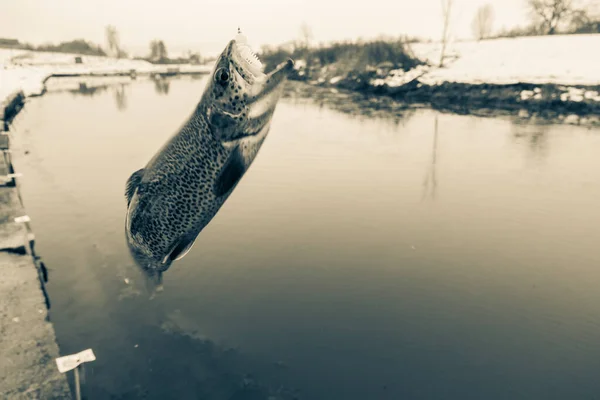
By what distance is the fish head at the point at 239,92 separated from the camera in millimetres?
2289

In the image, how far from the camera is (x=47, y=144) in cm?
2458

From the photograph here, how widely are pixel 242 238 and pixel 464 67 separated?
50.7 metres

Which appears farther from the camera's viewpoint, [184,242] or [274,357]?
[274,357]

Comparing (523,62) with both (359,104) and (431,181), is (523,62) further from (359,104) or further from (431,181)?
(431,181)

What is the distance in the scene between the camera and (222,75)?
231 cm

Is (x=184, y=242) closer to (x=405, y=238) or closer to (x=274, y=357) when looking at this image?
(x=274, y=357)

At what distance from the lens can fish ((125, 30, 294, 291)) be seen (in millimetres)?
2312

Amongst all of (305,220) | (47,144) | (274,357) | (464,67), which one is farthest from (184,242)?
(464,67)

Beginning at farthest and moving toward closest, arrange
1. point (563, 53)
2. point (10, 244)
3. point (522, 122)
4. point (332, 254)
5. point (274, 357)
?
point (563, 53), point (522, 122), point (332, 254), point (10, 244), point (274, 357)

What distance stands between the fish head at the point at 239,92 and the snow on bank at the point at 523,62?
43.4 m

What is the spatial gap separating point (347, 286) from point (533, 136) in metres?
21.3

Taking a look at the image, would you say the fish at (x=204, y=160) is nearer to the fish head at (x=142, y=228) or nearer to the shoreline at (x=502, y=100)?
the fish head at (x=142, y=228)

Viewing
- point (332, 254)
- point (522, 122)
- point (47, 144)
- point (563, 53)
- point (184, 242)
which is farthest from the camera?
point (563, 53)

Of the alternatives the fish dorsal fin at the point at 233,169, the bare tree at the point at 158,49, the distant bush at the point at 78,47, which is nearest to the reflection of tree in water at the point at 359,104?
the fish dorsal fin at the point at 233,169
